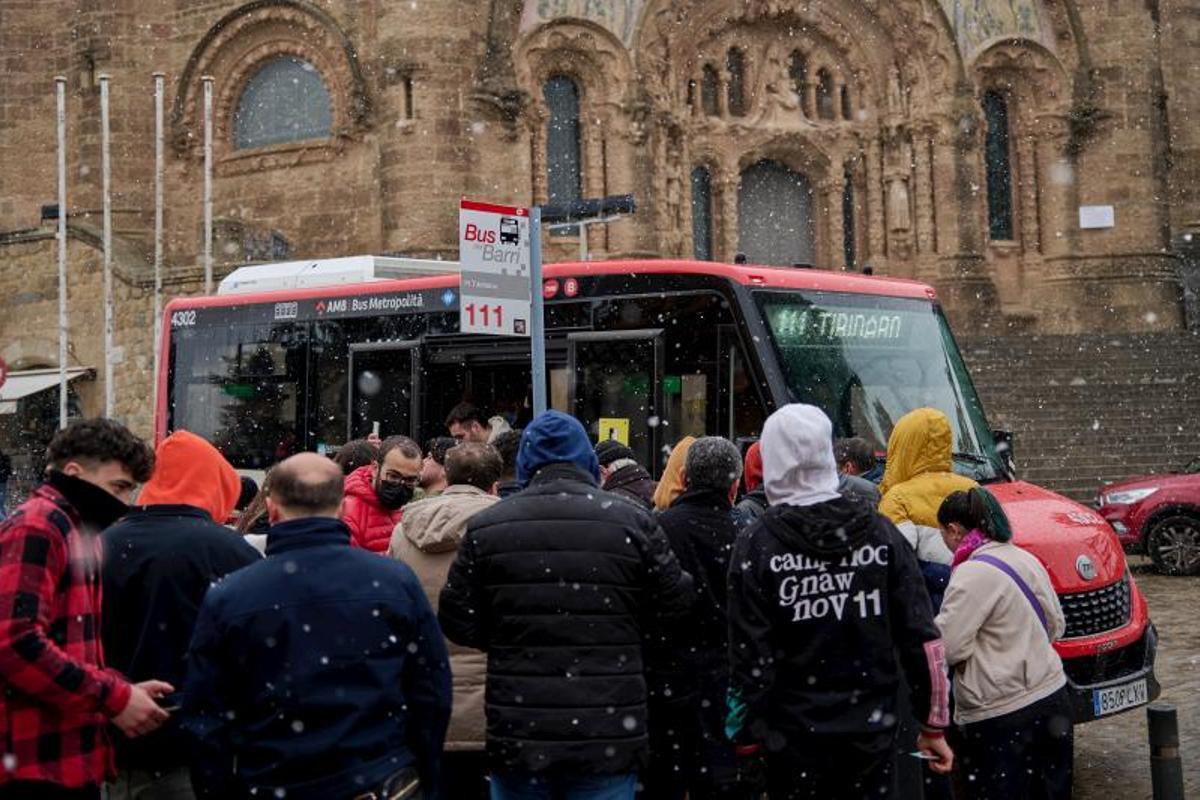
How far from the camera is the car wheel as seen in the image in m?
16.6

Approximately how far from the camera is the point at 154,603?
4.70 meters

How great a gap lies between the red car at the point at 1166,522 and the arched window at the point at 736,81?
14686 mm

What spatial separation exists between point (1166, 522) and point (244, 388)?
9.97 metres

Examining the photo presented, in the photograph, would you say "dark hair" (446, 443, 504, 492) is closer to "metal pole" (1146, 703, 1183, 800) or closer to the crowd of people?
the crowd of people

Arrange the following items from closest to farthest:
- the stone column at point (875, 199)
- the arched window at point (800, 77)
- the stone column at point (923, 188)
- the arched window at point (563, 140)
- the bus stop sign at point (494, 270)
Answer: the bus stop sign at point (494, 270) < the arched window at point (563, 140) < the stone column at point (923, 188) < the arched window at point (800, 77) < the stone column at point (875, 199)

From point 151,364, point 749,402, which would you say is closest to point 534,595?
point 749,402

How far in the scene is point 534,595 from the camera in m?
4.86

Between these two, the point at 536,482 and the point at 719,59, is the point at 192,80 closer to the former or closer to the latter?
the point at 719,59

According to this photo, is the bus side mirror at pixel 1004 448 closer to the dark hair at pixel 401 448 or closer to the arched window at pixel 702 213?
the dark hair at pixel 401 448

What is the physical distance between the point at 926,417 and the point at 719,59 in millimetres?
23155

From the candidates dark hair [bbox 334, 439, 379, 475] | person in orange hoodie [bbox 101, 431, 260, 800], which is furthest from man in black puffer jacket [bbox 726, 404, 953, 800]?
dark hair [bbox 334, 439, 379, 475]

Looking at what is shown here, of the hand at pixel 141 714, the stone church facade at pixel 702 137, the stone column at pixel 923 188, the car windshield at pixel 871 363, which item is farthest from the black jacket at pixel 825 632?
the stone column at pixel 923 188

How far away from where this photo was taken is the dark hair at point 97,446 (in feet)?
14.6

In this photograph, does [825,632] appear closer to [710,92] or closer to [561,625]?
[561,625]
